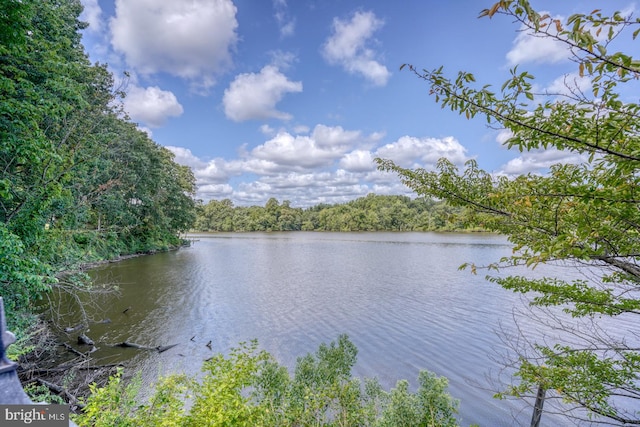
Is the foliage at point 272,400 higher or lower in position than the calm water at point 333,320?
higher

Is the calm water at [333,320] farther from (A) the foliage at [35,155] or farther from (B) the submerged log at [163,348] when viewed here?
(A) the foliage at [35,155]

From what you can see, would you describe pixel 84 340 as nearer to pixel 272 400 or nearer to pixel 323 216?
pixel 272 400

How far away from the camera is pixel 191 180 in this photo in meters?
53.2

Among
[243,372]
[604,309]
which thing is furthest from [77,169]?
[604,309]

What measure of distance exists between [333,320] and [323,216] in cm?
10750

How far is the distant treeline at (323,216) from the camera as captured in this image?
99875mm

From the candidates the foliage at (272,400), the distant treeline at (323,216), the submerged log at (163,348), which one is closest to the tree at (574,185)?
the foliage at (272,400)

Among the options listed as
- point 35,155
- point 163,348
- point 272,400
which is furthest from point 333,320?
point 35,155

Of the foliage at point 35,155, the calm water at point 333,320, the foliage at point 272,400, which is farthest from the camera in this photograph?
the calm water at point 333,320

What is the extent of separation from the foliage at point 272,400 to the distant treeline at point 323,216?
9336 cm

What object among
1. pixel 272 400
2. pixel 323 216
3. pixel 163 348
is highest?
pixel 323 216

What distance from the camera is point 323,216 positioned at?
121750 millimetres

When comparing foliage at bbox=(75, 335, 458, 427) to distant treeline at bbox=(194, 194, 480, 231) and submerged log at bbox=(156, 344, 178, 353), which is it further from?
distant treeline at bbox=(194, 194, 480, 231)

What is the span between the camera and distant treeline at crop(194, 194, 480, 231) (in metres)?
99.9
